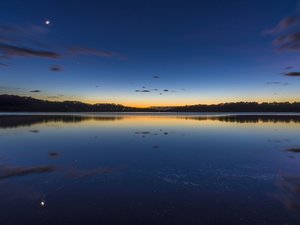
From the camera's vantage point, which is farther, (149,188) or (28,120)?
(28,120)

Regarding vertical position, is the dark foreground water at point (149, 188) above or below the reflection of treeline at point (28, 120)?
below

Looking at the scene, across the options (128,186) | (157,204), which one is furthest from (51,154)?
(157,204)

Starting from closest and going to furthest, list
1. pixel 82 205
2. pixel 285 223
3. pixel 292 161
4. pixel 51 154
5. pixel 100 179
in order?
pixel 285 223, pixel 82 205, pixel 100 179, pixel 292 161, pixel 51 154

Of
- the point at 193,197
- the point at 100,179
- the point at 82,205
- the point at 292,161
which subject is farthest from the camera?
the point at 292,161

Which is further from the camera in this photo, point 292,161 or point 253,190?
point 292,161

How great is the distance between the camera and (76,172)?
512 inches

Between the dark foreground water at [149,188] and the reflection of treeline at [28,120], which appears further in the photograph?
the reflection of treeline at [28,120]

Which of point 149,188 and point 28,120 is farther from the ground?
point 28,120

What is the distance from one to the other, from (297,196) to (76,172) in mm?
9611

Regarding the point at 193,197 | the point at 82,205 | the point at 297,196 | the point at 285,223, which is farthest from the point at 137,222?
the point at 297,196

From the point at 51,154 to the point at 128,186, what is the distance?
927 centimetres

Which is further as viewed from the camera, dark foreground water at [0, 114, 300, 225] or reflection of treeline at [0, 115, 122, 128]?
reflection of treeline at [0, 115, 122, 128]

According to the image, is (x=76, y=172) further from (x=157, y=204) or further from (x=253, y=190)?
(x=253, y=190)

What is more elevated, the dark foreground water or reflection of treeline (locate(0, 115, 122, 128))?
reflection of treeline (locate(0, 115, 122, 128))
